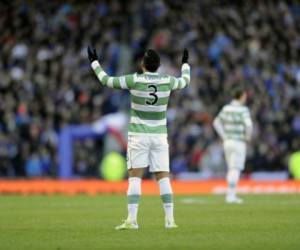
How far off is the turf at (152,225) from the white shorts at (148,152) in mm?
933

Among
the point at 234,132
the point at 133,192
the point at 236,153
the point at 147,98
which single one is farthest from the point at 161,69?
the point at 133,192

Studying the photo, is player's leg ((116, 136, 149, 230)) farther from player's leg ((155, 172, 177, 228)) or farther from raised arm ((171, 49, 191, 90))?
raised arm ((171, 49, 191, 90))

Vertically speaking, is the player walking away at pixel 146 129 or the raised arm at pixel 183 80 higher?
the raised arm at pixel 183 80

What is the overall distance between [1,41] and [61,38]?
6.75 feet

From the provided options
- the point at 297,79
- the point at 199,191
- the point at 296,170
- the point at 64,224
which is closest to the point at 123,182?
the point at 199,191

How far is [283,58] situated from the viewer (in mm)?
33781

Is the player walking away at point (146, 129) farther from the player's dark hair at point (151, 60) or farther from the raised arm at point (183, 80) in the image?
the raised arm at point (183, 80)

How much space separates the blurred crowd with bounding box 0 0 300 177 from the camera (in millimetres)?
30672

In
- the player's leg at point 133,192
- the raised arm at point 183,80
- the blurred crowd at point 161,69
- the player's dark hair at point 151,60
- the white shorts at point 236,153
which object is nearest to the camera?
the player's dark hair at point 151,60

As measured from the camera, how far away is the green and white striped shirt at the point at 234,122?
74.4ft

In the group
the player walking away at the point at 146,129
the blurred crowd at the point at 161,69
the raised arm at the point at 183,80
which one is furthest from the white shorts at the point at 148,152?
the blurred crowd at the point at 161,69

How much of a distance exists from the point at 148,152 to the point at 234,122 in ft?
26.7

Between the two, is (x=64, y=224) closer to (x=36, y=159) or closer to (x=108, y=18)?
(x=36, y=159)

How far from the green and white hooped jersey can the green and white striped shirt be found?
311 inches
